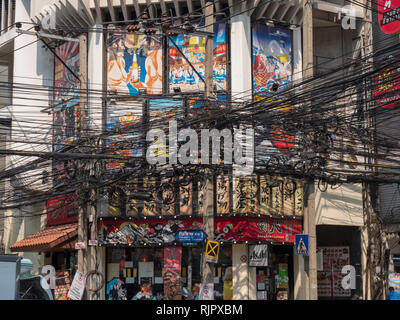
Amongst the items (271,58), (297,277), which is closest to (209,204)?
(297,277)

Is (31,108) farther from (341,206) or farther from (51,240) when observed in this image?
(341,206)

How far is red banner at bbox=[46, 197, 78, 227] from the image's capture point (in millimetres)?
26891

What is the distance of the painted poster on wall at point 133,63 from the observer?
2630 cm

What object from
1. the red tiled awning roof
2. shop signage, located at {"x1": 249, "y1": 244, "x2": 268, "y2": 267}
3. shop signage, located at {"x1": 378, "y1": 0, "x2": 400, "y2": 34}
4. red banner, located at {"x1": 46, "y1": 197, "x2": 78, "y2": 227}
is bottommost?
shop signage, located at {"x1": 249, "y1": 244, "x2": 268, "y2": 267}

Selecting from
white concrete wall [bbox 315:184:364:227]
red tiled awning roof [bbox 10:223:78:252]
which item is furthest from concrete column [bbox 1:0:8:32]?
white concrete wall [bbox 315:184:364:227]

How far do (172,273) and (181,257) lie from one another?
0.68m

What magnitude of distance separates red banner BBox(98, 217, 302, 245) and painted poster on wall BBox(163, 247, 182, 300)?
1.49 ft

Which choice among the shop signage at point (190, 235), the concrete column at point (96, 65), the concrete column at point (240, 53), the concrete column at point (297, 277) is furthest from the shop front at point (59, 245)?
the concrete column at point (297, 277)

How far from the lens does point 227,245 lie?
25.0 m

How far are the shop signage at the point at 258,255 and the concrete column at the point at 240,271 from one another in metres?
0.18

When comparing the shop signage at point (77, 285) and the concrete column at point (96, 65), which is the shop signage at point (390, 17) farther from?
the shop signage at point (77, 285)

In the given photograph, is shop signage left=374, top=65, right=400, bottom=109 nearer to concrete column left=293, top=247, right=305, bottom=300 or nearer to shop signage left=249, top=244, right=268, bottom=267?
shop signage left=249, top=244, right=268, bottom=267

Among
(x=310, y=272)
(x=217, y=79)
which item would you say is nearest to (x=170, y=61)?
(x=217, y=79)
